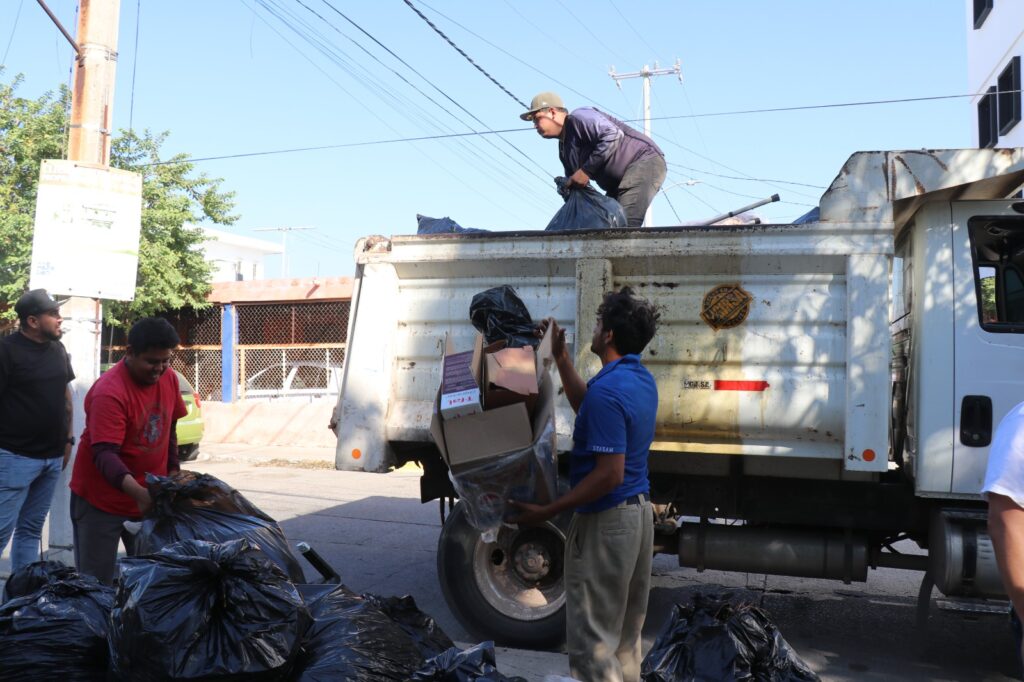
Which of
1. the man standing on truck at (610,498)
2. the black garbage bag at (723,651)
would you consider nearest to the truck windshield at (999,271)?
the man standing on truck at (610,498)

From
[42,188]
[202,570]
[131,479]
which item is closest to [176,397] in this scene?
[131,479]

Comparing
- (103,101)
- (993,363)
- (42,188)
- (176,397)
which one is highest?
(103,101)

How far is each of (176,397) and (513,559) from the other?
1960 mm

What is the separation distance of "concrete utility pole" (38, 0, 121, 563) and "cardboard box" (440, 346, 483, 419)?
12.3ft

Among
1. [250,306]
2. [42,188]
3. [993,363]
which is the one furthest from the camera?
[250,306]

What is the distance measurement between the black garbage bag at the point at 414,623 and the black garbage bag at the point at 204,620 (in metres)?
0.53

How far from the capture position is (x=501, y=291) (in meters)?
4.23

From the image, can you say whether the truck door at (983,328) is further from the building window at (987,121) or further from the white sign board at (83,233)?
the building window at (987,121)

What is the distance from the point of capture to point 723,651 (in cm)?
225

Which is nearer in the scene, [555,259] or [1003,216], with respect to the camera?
[1003,216]

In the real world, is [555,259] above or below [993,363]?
above

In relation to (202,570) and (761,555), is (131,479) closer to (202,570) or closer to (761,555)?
(202,570)

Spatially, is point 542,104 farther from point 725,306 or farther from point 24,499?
point 24,499

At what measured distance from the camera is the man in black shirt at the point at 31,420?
4.56m
